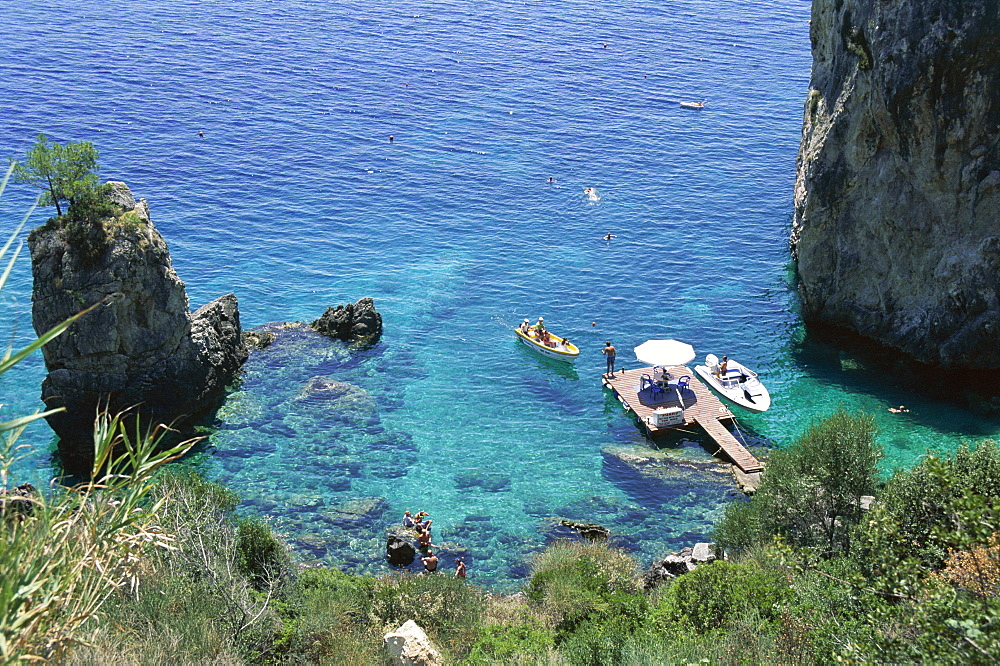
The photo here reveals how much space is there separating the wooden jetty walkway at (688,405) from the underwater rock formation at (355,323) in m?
12.7

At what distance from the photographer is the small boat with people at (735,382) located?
4138cm

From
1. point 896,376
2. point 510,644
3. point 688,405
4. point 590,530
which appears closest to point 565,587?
point 510,644

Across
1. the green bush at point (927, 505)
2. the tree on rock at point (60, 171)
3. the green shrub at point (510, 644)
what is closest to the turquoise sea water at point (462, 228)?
the green shrub at point (510, 644)

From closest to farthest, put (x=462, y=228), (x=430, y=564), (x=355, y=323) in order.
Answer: (x=430, y=564) < (x=355, y=323) < (x=462, y=228)

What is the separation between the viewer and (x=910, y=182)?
40156mm

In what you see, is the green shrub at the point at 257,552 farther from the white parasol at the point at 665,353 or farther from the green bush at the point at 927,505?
the white parasol at the point at 665,353

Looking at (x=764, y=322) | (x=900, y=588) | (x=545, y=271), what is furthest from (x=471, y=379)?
(x=900, y=588)

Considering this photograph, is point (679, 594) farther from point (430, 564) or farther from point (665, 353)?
point (665, 353)

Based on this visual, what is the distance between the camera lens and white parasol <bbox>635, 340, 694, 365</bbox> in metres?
42.8

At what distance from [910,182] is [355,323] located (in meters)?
28.2

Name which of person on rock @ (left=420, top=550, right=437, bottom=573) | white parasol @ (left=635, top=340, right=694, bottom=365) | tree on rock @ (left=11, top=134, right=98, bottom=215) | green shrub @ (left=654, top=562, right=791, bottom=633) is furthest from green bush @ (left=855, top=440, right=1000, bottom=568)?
tree on rock @ (left=11, top=134, right=98, bottom=215)

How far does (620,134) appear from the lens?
78.9 m

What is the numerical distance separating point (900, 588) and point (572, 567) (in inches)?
469

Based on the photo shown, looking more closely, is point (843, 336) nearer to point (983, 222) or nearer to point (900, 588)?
point (983, 222)
